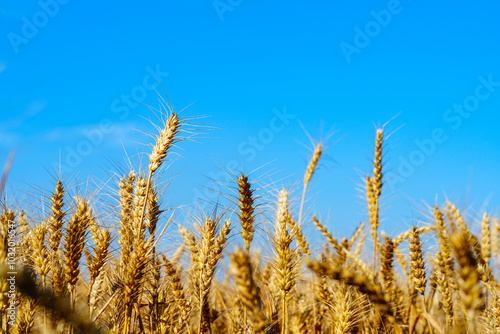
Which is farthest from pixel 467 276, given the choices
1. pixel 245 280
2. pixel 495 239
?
pixel 495 239

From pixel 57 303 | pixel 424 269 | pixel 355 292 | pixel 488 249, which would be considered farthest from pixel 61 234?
pixel 488 249

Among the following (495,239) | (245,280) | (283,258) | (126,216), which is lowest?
(245,280)

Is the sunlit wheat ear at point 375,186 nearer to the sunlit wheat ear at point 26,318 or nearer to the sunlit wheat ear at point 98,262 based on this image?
the sunlit wheat ear at point 98,262

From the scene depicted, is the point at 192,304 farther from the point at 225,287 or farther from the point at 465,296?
the point at 465,296

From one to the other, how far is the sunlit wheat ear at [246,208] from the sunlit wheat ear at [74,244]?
3.73ft

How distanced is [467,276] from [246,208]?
6.14 ft

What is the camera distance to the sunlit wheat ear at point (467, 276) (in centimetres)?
177

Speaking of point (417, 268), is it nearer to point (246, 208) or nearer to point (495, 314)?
point (495, 314)

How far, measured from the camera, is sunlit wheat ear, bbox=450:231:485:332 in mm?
1773

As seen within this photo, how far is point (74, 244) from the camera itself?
9.64ft

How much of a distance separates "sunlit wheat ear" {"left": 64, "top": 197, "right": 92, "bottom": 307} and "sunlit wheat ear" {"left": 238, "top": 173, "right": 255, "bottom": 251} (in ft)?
3.73

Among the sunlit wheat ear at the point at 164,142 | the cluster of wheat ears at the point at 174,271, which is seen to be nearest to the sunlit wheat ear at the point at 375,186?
the cluster of wheat ears at the point at 174,271

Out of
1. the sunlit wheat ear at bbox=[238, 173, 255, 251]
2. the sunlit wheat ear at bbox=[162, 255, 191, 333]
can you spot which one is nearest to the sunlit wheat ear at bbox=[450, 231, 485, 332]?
the sunlit wheat ear at bbox=[238, 173, 255, 251]

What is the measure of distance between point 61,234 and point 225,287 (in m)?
2.23
